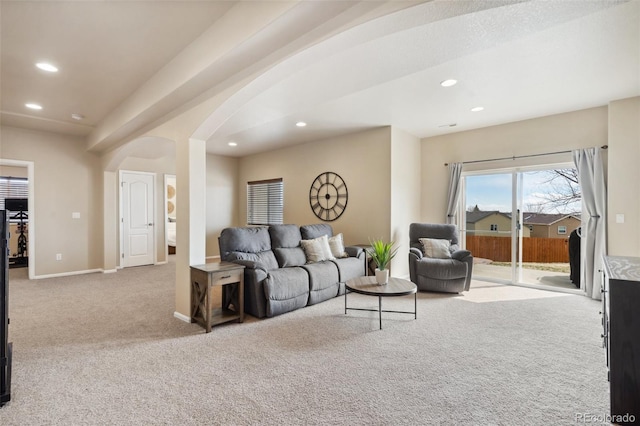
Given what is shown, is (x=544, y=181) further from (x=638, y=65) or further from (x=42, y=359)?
(x=42, y=359)

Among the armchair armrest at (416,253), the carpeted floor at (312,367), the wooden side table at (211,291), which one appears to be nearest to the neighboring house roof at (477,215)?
the armchair armrest at (416,253)

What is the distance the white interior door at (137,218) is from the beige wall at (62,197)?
1.58ft

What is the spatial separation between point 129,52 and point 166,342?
9.14 ft

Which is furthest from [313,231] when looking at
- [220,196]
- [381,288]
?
[220,196]

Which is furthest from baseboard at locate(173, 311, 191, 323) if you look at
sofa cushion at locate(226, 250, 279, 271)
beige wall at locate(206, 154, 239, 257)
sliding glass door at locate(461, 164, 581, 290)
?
sliding glass door at locate(461, 164, 581, 290)

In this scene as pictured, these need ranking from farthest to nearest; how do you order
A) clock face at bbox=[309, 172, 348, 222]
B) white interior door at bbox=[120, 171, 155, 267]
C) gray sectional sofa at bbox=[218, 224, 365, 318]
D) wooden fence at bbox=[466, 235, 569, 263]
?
white interior door at bbox=[120, 171, 155, 267]
clock face at bbox=[309, 172, 348, 222]
wooden fence at bbox=[466, 235, 569, 263]
gray sectional sofa at bbox=[218, 224, 365, 318]

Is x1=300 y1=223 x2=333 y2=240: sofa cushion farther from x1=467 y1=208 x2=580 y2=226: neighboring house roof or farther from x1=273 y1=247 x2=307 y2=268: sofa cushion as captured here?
x1=467 y1=208 x2=580 y2=226: neighboring house roof

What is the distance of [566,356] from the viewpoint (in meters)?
2.64

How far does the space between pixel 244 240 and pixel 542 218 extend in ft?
15.6

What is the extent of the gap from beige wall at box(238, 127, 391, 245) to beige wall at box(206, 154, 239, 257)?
1482 millimetres

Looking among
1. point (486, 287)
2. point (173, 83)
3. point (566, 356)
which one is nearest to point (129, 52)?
point (173, 83)

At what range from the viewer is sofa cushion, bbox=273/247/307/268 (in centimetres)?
433

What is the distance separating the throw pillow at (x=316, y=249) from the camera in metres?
4.59

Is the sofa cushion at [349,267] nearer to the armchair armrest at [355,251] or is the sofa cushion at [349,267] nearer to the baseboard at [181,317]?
the armchair armrest at [355,251]
